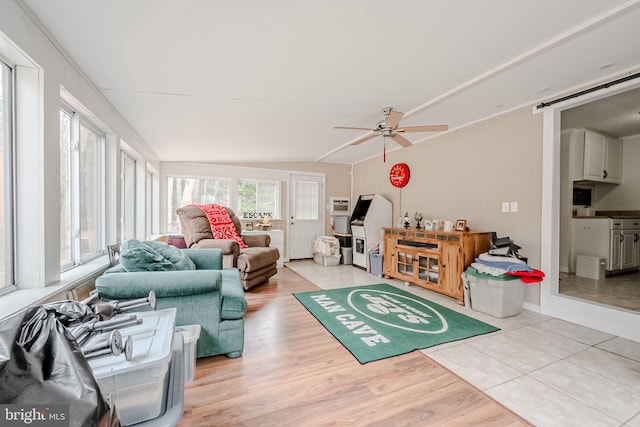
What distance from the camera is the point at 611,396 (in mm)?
1498

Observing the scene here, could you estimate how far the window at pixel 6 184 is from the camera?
1338mm

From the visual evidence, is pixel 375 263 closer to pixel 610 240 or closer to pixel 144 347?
pixel 610 240

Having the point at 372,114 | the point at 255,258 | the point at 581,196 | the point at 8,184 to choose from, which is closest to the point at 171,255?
the point at 8,184

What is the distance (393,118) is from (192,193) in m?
4.07

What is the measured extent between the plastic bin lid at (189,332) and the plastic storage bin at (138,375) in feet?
1.50

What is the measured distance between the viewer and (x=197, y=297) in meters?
1.73

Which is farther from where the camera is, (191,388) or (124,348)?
(191,388)

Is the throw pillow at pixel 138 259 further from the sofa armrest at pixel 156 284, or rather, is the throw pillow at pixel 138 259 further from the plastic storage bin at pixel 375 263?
the plastic storage bin at pixel 375 263

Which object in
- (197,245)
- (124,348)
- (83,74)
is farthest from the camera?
(197,245)

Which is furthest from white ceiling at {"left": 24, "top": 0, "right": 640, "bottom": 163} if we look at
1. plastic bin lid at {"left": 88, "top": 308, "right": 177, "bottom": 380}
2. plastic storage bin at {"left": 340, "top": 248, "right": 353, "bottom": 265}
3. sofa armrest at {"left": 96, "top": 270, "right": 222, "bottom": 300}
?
plastic storage bin at {"left": 340, "top": 248, "right": 353, "bottom": 265}

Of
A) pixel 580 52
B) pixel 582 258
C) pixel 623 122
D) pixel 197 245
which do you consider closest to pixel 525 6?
pixel 580 52

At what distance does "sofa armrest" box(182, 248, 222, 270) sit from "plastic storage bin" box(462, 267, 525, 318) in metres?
2.72

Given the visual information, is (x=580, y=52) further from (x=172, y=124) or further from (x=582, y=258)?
(x=172, y=124)

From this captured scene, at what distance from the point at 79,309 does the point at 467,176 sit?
3.91 m
